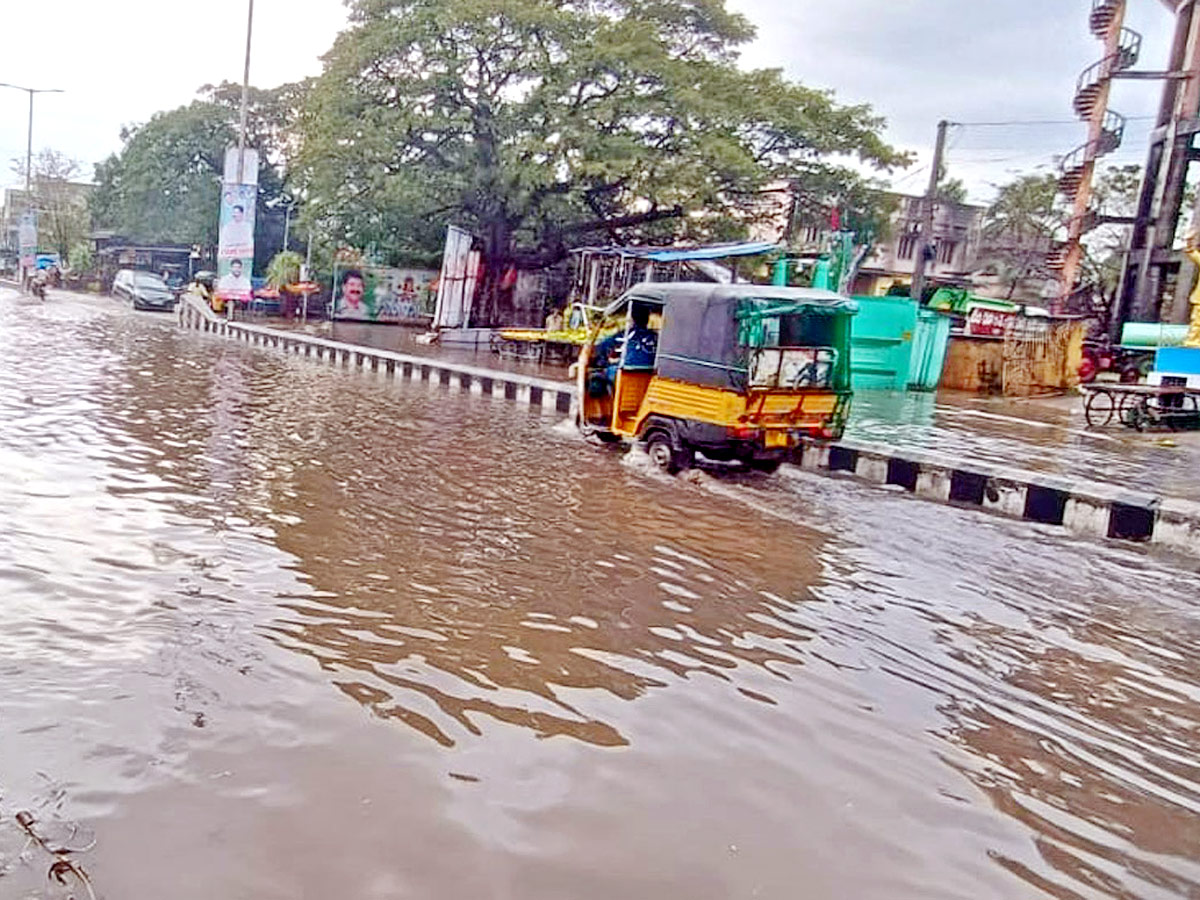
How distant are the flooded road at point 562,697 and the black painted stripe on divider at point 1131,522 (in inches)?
21.2

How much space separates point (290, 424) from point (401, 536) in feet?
17.8

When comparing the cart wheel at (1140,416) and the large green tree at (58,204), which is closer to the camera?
the cart wheel at (1140,416)

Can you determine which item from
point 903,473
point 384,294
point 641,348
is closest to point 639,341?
point 641,348

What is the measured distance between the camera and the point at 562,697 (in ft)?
13.9

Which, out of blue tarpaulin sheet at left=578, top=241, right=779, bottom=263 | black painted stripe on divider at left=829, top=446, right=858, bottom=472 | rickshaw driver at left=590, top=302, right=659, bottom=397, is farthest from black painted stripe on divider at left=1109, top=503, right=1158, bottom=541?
blue tarpaulin sheet at left=578, top=241, right=779, bottom=263

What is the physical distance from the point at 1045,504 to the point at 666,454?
12.2 feet

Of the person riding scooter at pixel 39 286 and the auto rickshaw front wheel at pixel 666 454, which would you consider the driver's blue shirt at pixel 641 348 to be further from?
the person riding scooter at pixel 39 286

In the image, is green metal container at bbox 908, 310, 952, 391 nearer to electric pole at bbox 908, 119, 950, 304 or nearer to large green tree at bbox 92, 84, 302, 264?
electric pole at bbox 908, 119, 950, 304

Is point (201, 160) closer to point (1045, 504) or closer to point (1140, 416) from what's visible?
point (1140, 416)

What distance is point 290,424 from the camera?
11.5 metres

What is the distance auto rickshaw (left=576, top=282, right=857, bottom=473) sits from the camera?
9125 mm

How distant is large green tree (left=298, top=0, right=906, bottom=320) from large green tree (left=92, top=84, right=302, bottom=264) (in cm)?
1693

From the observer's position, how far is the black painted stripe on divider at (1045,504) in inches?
362

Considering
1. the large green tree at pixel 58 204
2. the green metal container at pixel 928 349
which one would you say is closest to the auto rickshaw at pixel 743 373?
the green metal container at pixel 928 349
